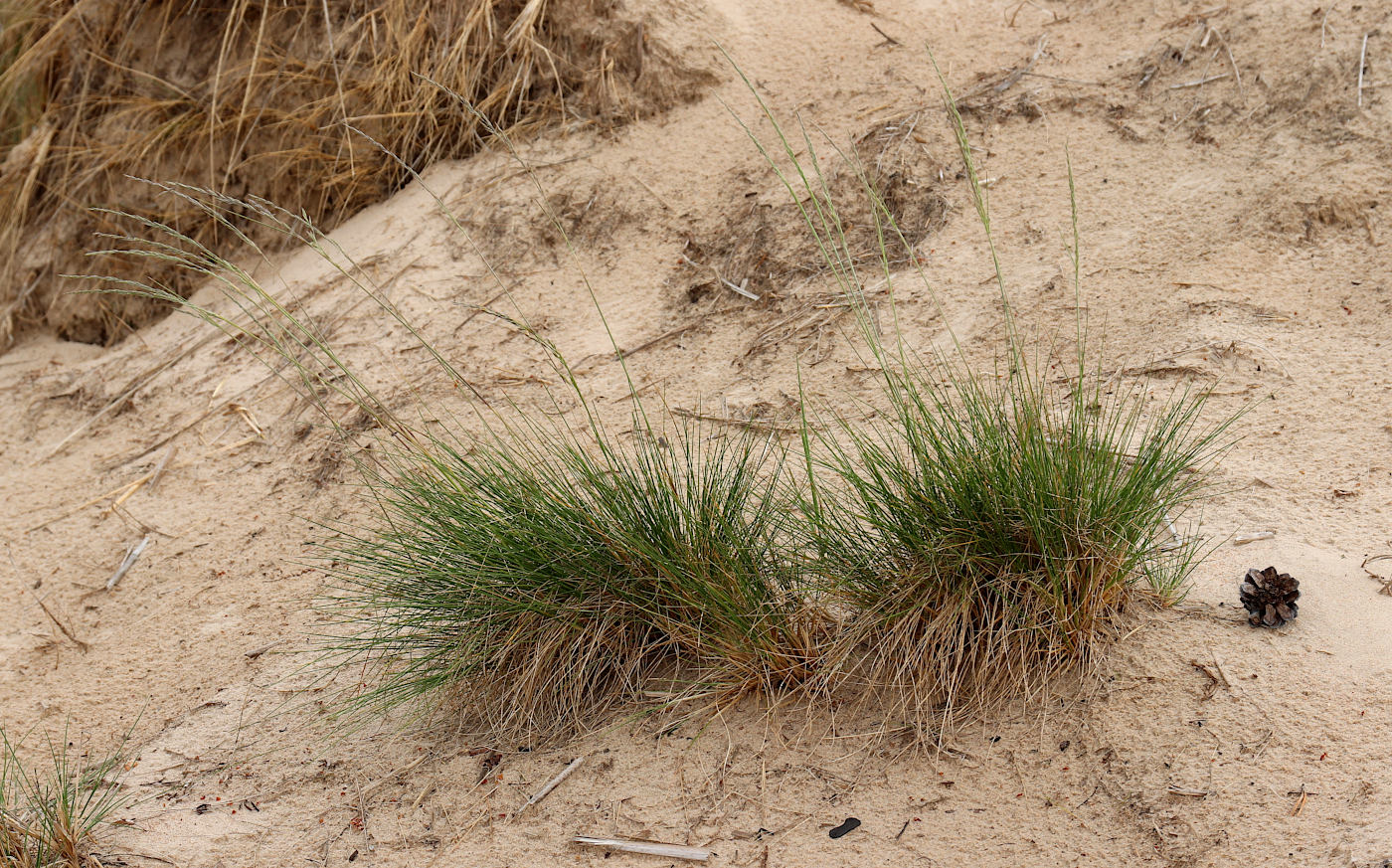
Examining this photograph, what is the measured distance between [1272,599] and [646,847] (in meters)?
1.30

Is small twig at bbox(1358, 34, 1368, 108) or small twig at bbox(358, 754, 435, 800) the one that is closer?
small twig at bbox(358, 754, 435, 800)

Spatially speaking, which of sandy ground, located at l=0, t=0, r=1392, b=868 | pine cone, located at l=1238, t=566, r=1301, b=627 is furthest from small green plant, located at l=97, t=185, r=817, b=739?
pine cone, located at l=1238, t=566, r=1301, b=627

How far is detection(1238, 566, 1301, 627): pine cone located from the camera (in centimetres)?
217

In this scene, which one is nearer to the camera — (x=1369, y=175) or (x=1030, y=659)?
(x=1030, y=659)

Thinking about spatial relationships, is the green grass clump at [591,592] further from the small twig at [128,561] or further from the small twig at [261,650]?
the small twig at [128,561]

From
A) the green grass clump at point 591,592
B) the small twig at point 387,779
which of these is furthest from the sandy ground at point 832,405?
the green grass clump at point 591,592

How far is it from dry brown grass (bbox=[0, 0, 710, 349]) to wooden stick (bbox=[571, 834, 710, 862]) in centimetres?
291

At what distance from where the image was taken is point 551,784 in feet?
7.66

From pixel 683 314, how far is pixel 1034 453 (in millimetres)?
1938

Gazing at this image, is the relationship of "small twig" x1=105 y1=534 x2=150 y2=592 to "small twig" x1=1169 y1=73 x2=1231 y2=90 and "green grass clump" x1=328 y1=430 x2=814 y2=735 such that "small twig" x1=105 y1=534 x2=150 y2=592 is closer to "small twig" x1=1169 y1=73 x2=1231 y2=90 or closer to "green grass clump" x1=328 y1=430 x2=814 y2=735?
"green grass clump" x1=328 y1=430 x2=814 y2=735

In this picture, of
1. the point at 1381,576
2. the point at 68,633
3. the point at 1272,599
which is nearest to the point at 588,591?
the point at 1272,599

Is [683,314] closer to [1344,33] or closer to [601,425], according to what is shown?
[601,425]

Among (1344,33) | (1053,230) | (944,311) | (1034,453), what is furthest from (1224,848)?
(1344,33)

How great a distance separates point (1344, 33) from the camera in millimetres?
3629
